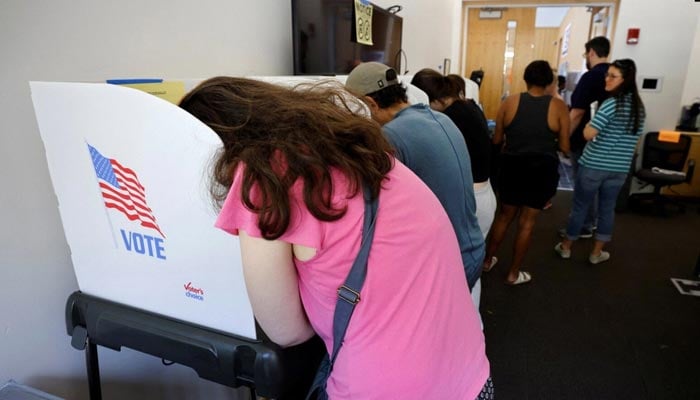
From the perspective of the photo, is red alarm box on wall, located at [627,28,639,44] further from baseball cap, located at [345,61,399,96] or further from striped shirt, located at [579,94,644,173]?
baseball cap, located at [345,61,399,96]

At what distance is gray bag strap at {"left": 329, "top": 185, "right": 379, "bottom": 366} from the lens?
65 cm

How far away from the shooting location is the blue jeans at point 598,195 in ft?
9.07

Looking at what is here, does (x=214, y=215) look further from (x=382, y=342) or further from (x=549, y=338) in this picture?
(x=549, y=338)

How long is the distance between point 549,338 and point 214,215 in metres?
2.06

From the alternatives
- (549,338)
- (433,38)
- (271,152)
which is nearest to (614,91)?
(549,338)

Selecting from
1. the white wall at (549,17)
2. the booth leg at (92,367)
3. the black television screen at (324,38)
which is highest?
the white wall at (549,17)

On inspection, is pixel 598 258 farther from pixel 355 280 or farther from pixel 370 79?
pixel 355 280

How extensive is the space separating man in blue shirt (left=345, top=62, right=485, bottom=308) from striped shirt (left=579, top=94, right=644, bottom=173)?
1.76 metres

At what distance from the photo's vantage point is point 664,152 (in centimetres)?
428

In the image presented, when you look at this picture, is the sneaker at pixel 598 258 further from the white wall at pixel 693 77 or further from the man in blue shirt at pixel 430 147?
the white wall at pixel 693 77

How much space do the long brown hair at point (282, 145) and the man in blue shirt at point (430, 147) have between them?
0.44 m

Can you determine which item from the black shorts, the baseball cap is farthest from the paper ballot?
the black shorts

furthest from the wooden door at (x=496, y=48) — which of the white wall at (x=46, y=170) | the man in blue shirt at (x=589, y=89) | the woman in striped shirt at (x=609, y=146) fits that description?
the white wall at (x=46, y=170)

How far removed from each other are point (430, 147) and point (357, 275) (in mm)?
606
